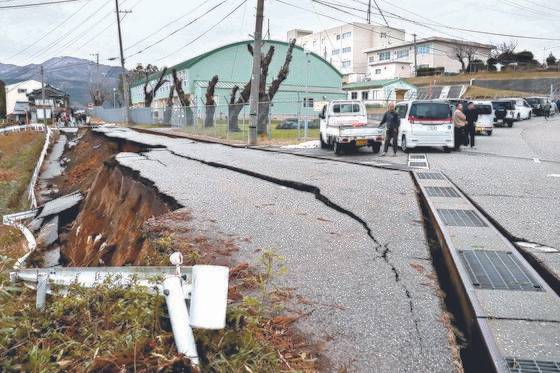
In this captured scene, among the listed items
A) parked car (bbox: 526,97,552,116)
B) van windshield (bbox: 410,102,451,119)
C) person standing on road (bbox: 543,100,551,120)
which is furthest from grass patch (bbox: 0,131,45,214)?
parked car (bbox: 526,97,552,116)

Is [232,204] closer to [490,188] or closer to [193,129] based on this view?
[490,188]

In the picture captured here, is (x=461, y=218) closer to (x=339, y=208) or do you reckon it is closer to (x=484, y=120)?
(x=339, y=208)

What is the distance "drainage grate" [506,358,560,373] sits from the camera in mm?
2814

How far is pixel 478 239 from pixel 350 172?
595 cm

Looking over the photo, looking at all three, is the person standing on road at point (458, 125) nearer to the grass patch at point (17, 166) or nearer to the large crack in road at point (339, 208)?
the large crack in road at point (339, 208)

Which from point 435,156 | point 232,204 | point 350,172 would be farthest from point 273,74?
point 232,204

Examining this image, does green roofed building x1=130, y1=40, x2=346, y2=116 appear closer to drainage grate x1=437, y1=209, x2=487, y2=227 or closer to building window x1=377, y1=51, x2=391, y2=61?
building window x1=377, y1=51, x2=391, y2=61

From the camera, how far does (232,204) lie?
7652 mm

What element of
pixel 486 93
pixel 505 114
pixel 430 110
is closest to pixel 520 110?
pixel 505 114

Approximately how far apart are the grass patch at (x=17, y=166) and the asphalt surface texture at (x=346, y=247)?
25.6 feet

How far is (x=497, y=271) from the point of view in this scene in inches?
181

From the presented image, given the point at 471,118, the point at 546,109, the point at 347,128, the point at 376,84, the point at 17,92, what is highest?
the point at 17,92

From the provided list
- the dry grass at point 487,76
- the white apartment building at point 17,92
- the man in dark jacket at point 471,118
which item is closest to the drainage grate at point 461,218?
the man in dark jacket at point 471,118

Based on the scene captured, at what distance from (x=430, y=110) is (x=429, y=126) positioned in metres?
0.64
